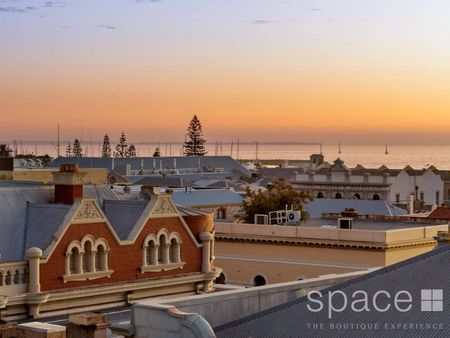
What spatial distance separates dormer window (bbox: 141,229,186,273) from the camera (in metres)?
34.9

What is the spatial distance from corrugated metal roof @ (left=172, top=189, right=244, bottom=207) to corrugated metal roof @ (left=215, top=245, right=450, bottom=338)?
235 ft

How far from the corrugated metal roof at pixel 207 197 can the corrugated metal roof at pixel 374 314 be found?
7163cm

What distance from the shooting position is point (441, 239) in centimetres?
2506

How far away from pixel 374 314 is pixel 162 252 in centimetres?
1459

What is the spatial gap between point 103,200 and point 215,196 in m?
Result: 65.5

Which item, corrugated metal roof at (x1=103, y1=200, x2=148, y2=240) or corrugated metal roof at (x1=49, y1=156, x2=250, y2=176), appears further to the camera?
corrugated metal roof at (x1=49, y1=156, x2=250, y2=176)

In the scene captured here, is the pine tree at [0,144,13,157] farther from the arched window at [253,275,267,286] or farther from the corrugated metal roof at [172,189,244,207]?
the corrugated metal roof at [172,189,244,207]

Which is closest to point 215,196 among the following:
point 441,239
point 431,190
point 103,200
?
point 431,190

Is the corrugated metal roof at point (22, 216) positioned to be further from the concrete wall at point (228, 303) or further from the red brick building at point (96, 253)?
the concrete wall at point (228, 303)

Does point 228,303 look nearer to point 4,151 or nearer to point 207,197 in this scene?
point 4,151

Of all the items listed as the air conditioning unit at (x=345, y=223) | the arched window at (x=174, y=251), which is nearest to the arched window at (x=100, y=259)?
the arched window at (x=174, y=251)

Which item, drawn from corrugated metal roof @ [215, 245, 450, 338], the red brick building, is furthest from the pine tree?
corrugated metal roof @ [215, 245, 450, 338]

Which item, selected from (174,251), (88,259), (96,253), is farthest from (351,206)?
(88,259)

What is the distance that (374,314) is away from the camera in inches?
860
